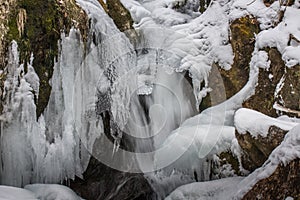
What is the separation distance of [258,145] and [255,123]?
0.25 metres

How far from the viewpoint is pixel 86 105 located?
5.06 meters

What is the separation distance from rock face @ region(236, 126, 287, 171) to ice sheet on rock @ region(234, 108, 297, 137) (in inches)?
1.9

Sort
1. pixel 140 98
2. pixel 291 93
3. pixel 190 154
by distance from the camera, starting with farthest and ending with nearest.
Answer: pixel 140 98, pixel 190 154, pixel 291 93

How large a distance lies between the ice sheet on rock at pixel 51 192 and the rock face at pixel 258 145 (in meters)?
2.09

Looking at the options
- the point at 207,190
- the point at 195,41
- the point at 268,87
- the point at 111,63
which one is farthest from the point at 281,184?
the point at 195,41

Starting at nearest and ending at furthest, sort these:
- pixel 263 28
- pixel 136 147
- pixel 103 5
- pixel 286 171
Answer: pixel 286 171, pixel 263 28, pixel 136 147, pixel 103 5

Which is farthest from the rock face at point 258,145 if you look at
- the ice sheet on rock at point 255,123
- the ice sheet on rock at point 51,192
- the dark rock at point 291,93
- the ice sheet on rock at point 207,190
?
the ice sheet on rock at point 51,192

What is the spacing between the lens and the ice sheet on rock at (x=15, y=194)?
4027 mm

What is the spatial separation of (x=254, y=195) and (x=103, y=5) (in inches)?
153

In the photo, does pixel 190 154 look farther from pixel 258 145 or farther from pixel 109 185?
pixel 109 185

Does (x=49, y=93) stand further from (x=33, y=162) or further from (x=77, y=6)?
(x=77, y=6)

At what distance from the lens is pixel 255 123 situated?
4.31 meters

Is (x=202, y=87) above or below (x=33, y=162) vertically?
above

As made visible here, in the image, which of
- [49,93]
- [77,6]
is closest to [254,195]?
[49,93]
